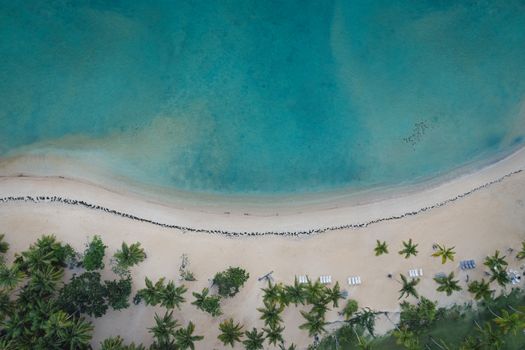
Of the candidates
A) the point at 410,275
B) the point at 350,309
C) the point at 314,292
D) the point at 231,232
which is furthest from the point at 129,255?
the point at 410,275

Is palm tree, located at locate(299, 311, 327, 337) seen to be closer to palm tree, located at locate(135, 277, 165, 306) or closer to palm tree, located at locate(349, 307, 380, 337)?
palm tree, located at locate(349, 307, 380, 337)

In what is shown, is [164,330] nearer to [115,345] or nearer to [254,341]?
[115,345]

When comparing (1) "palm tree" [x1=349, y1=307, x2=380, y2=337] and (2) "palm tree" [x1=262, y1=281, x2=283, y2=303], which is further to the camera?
(1) "palm tree" [x1=349, y1=307, x2=380, y2=337]

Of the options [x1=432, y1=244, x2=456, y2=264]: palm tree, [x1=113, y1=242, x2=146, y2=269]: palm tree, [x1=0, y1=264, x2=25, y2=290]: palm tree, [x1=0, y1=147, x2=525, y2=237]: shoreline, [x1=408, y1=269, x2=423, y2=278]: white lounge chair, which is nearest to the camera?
[x1=0, y1=264, x2=25, y2=290]: palm tree

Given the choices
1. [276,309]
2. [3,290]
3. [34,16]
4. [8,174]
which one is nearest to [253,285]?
[276,309]

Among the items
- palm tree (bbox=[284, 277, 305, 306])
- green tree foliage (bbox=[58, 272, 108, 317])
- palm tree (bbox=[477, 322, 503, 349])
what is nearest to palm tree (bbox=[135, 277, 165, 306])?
green tree foliage (bbox=[58, 272, 108, 317])

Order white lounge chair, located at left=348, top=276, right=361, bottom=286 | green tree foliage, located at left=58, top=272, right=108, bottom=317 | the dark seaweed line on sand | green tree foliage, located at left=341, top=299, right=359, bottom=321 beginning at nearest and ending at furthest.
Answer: green tree foliage, located at left=58, top=272, right=108, bottom=317, green tree foliage, located at left=341, top=299, right=359, bottom=321, white lounge chair, located at left=348, top=276, right=361, bottom=286, the dark seaweed line on sand
